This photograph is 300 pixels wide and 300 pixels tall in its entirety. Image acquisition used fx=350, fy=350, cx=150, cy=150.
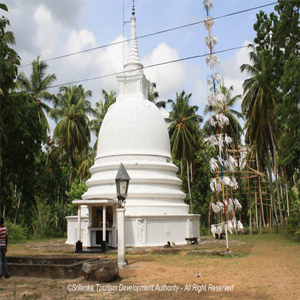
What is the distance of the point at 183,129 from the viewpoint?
38156mm

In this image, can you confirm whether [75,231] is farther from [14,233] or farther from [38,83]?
[38,83]

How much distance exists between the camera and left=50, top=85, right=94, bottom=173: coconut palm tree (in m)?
38.5

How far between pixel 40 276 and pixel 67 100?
110 ft

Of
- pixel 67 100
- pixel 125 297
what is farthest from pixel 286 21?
Result: pixel 67 100

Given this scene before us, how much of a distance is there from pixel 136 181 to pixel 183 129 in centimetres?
1907

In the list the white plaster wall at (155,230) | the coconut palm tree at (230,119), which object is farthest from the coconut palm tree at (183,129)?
the white plaster wall at (155,230)

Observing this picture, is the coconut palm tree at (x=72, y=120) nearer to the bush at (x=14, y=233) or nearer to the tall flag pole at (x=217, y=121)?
the bush at (x=14, y=233)

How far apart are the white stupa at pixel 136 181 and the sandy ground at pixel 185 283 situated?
214 inches

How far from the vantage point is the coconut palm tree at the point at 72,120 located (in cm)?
3850

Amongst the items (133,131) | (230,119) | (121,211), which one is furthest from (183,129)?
(121,211)

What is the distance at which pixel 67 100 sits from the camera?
41156 mm

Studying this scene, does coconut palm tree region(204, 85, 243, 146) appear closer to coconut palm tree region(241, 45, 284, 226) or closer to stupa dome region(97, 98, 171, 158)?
coconut palm tree region(241, 45, 284, 226)

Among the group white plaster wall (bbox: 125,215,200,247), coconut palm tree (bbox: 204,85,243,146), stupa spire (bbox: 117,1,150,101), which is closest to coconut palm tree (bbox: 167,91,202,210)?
coconut palm tree (bbox: 204,85,243,146)

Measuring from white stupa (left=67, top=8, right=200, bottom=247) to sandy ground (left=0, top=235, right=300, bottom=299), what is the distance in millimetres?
5446
